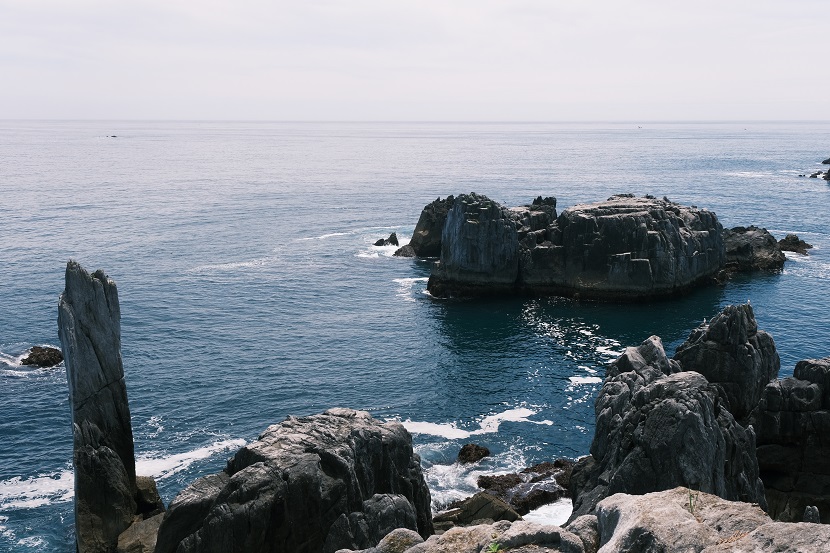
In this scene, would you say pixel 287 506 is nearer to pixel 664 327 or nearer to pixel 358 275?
pixel 664 327

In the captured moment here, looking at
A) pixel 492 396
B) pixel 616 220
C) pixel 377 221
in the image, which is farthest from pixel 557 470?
pixel 377 221

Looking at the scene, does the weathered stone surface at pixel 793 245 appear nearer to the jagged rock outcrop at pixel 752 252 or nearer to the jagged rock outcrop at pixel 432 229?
the jagged rock outcrop at pixel 752 252

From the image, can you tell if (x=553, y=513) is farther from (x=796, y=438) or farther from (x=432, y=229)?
(x=432, y=229)

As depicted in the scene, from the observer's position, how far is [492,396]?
225 ft

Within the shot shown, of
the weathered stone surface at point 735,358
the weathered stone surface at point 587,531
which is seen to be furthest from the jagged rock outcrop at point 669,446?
the weathered stone surface at point 735,358

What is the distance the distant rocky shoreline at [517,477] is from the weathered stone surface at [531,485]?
0.50ft

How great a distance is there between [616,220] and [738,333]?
45.4 m

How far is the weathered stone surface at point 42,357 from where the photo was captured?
72.4m

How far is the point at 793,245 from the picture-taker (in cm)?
12419

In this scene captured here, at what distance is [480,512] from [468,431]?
17549 mm

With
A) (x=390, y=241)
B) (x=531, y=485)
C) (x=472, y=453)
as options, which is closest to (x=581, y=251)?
(x=390, y=241)

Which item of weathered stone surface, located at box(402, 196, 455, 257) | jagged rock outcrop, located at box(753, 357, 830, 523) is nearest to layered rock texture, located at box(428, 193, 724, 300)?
weathered stone surface, located at box(402, 196, 455, 257)

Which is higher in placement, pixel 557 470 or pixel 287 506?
pixel 287 506

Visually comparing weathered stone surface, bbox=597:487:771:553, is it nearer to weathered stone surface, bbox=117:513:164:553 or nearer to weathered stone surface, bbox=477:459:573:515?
weathered stone surface, bbox=477:459:573:515
